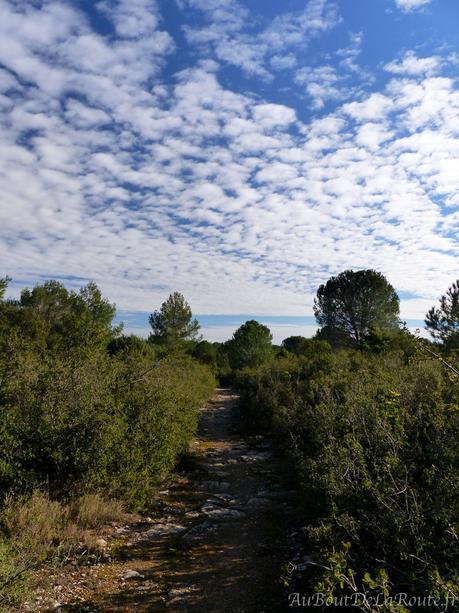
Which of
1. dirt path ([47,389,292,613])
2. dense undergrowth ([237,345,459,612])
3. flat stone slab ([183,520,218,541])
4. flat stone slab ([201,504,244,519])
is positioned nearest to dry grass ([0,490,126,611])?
dirt path ([47,389,292,613])

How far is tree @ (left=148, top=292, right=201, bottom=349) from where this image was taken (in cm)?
3362

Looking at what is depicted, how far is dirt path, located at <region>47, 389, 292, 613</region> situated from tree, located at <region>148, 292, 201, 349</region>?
23827mm

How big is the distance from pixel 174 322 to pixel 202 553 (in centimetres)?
2871

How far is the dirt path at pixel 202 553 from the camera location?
181 inches

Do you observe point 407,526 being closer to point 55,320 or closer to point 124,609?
point 124,609

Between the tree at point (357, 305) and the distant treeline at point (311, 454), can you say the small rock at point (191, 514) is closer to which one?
the distant treeline at point (311, 454)

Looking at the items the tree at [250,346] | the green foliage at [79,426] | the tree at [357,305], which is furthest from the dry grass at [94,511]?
the tree at [250,346]

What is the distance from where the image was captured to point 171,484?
9.22 meters

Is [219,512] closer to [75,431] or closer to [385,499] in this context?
[75,431]

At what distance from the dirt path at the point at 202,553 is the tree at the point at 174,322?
23827 millimetres

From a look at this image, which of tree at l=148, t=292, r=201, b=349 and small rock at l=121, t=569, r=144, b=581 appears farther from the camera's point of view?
tree at l=148, t=292, r=201, b=349

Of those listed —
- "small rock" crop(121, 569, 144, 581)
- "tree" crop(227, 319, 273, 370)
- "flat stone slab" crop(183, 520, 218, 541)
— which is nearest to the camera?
"small rock" crop(121, 569, 144, 581)

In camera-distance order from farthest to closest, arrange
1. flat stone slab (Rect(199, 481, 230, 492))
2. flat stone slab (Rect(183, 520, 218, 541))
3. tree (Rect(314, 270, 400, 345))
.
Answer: tree (Rect(314, 270, 400, 345))
flat stone slab (Rect(199, 481, 230, 492))
flat stone slab (Rect(183, 520, 218, 541))

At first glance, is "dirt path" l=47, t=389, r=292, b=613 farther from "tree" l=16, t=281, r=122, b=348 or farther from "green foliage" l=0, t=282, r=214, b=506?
"tree" l=16, t=281, r=122, b=348
